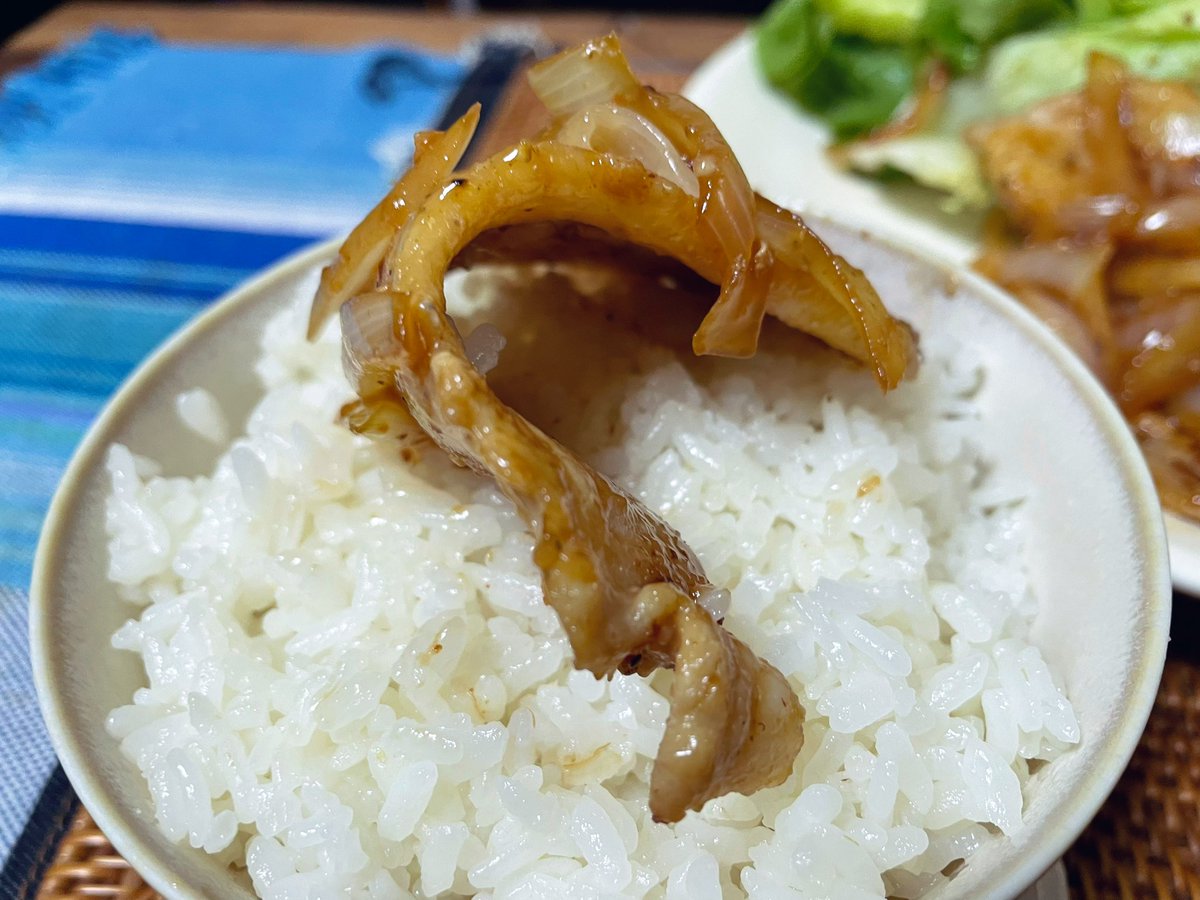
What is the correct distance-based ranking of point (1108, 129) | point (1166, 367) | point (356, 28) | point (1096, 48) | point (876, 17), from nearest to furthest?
point (1166, 367)
point (1108, 129)
point (1096, 48)
point (876, 17)
point (356, 28)

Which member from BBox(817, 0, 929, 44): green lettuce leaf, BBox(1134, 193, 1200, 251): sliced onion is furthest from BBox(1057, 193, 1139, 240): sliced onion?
BBox(817, 0, 929, 44): green lettuce leaf

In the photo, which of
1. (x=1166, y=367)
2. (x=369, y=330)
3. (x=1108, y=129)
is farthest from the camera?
(x=1108, y=129)

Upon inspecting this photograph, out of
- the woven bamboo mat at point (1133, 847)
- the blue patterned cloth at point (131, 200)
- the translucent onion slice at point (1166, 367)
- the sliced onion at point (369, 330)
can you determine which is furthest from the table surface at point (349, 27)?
the woven bamboo mat at point (1133, 847)

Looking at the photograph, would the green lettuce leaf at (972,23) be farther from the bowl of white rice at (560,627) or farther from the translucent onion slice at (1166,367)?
the bowl of white rice at (560,627)

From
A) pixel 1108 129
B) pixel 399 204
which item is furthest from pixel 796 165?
pixel 399 204

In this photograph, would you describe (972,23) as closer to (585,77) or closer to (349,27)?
(585,77)

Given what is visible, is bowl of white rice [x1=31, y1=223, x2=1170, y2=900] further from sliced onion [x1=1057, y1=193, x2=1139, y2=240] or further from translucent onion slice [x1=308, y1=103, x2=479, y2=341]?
sliced onion [x1=1057, y1=193, x2=1139, y2=240]

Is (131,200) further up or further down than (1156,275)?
further down
